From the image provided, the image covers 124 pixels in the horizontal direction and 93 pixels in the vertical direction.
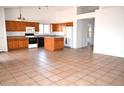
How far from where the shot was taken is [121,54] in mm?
5547

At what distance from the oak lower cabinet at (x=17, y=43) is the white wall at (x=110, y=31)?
5131 millimetres

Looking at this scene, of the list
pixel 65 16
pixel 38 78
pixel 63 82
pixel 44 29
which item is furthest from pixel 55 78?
pixel 44 29

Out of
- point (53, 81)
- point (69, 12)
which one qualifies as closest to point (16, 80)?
point (53, 81)

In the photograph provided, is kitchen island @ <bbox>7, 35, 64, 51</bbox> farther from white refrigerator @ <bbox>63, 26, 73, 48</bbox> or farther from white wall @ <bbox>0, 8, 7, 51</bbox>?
white refrigerator @ <bbox>63, 26, 73, 48</bbox>

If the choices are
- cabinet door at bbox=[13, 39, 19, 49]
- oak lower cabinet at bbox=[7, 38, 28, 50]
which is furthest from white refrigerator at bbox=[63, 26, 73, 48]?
cabinet door at bbox=[13, 39, 19, 49]

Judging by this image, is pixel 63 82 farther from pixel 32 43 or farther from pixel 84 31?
pixel 84 31

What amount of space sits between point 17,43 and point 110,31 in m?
6.15

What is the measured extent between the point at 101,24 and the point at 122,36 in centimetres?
135

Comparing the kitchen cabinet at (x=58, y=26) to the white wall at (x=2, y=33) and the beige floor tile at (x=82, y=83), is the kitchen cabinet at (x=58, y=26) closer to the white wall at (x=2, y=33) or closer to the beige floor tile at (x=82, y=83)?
the white wall at (x=2, y=33)

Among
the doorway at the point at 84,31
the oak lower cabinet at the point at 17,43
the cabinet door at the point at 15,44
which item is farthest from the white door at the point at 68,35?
the cabinet door at the point at 15,44

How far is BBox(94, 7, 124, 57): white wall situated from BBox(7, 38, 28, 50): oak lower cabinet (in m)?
5.13

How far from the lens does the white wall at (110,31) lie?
18.0ft

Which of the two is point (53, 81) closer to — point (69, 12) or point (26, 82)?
point (26, 82)

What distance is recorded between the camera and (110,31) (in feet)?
19.3
